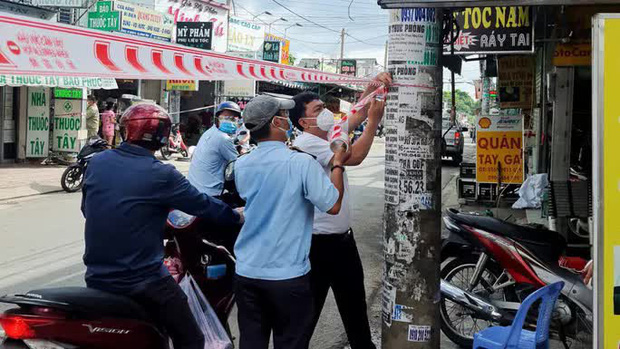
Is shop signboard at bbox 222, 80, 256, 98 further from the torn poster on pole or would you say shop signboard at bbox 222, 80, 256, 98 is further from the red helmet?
the red helmet

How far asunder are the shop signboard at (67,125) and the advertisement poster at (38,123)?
239 mm

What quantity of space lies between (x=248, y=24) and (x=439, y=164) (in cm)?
2811

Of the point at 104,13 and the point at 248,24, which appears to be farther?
the point at 248,24

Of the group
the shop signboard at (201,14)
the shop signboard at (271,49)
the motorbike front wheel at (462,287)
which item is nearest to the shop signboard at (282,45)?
the shop signboard at (271,49)

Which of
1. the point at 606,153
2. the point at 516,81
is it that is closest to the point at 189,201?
the point at 606,153

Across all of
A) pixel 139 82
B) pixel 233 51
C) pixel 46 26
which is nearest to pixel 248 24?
pixel 233 51

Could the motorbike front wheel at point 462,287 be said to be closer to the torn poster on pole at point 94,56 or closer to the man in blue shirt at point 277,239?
the man in blue shirt at point 277,239

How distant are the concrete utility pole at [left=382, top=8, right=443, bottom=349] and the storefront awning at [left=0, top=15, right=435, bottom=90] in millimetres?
108

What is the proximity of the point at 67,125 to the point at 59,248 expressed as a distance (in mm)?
10783

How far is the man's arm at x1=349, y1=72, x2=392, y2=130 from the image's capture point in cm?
371

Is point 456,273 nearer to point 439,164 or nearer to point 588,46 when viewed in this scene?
point 439,164

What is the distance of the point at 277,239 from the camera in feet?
10.4

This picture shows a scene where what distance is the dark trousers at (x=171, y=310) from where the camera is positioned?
123 inches

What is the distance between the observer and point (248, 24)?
101 ft
